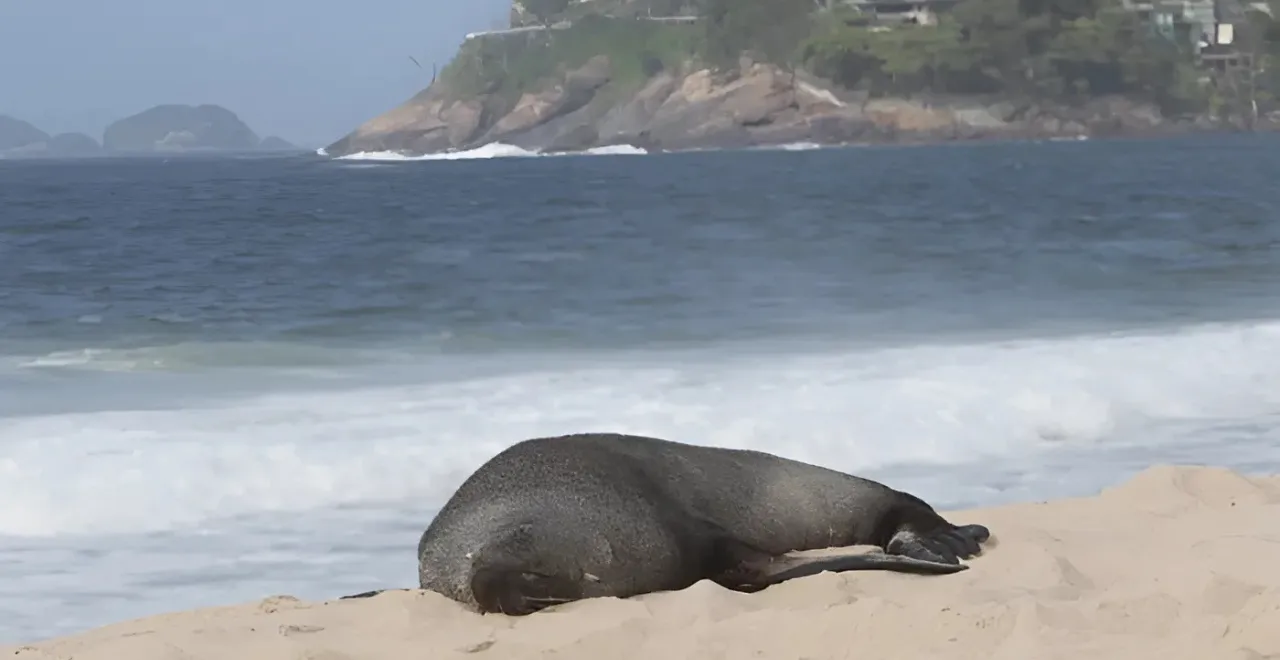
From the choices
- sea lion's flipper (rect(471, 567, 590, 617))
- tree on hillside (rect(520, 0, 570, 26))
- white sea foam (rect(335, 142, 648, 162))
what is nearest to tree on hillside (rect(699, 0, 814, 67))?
white sea foam (rect(335, 142, 648, 162))

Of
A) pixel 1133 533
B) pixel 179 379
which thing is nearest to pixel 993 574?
pixel 1133 533

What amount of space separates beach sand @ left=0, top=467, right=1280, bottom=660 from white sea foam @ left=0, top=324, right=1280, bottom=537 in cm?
268

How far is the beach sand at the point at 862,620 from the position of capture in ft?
13.6

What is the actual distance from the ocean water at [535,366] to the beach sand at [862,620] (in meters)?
1.29

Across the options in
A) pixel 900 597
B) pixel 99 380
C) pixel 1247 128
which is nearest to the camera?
pixel 900 597

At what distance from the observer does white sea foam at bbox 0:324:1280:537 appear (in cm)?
802

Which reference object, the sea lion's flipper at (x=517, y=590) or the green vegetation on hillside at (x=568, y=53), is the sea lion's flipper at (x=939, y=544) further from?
the green vegetation on hillside at (x=568, y=53)

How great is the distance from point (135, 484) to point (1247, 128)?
4757 inches

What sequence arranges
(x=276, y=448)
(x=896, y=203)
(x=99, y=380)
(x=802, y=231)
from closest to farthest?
(x=276, y=448), (x=99, y=380), (x=802, y=231), (x=896, y=203)

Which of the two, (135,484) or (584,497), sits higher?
(584,497)

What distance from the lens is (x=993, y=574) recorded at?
4.94 meters

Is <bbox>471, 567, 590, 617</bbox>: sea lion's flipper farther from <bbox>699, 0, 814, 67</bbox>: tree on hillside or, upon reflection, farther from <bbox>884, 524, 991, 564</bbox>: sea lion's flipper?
<bbox>699, 0, 814, 67</bbox>: tree on hillside

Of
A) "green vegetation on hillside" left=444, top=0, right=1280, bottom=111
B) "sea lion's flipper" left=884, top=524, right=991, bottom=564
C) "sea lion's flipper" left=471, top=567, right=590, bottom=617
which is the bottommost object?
"green vegetation on hillside" left=444, top=0, right=1280, bottom=111

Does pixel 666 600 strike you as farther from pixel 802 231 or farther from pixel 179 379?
pixel 802 231
